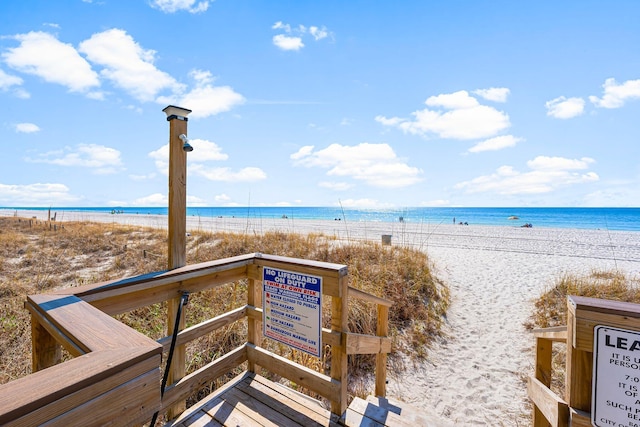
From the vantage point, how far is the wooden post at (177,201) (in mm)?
2656

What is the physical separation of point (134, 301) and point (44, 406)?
154 centimetres

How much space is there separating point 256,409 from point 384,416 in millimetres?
1152

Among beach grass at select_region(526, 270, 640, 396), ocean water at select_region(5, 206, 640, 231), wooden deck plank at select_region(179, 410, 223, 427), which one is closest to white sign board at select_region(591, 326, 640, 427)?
wooden deck plank at select_region(179, 410, 223, 427)

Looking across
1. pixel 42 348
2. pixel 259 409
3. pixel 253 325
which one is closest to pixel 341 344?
pixel 259 409

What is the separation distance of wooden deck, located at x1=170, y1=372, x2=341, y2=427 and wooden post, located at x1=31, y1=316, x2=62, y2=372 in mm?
1293

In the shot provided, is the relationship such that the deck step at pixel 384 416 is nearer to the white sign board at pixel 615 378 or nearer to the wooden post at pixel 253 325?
the wooden post at pixel 253 325

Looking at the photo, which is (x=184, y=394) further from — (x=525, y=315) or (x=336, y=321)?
(x=525, y=315)

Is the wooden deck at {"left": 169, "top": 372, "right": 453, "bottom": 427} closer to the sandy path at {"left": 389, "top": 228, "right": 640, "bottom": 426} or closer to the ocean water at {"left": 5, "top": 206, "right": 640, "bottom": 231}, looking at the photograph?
the sandy path at {"left": 389, "top": 228, "right": 640, "bottom": 426}

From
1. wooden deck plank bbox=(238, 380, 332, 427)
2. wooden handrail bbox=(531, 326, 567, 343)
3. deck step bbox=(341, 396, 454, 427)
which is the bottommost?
deck step bbox=(341, 396, 454, 427)

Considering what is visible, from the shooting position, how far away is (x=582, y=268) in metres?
9.77

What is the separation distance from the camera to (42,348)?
157 centimetres

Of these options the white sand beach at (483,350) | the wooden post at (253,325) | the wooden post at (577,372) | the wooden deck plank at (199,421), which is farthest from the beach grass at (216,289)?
the wooden post at (577,372)

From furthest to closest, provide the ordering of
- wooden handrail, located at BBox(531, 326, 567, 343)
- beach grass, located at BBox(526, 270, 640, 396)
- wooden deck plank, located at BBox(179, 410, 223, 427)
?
beach grass, located at BBox(526, 270, 640, 396) → wooden deck plank, located at BBox(179, 410, 223, 427) → wooden handrail, located at BBox(531, 326, 567, 343)

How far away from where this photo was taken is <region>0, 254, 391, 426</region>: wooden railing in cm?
82
